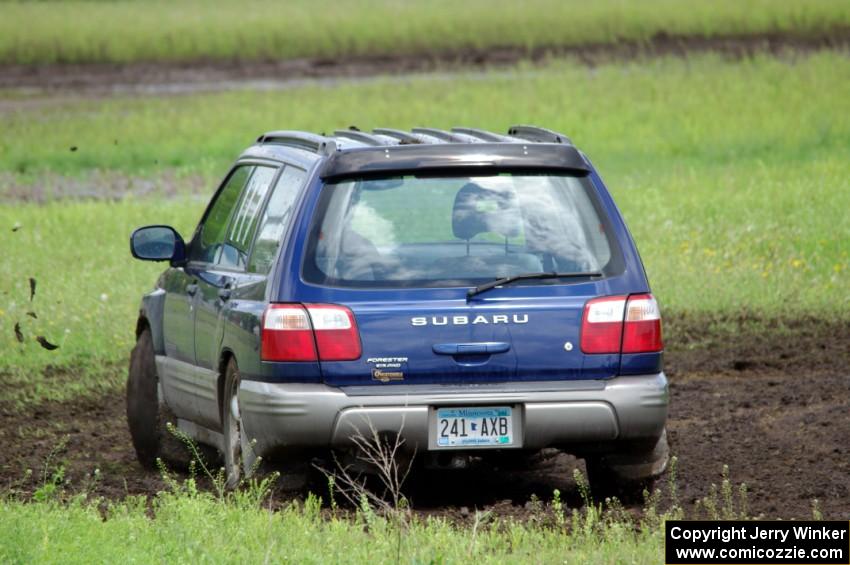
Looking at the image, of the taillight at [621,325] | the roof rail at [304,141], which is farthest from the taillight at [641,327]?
the roof rail at [304,141]

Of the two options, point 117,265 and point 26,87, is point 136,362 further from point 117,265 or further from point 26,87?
point 26,87

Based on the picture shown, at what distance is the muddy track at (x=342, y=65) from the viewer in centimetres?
4153

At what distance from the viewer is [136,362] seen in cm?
1059

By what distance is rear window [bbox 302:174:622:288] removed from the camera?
818 cm

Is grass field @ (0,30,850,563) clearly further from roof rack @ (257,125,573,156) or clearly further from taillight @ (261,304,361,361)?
roof rack @ (257,125,573,156)

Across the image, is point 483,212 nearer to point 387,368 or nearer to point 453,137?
point 453,137

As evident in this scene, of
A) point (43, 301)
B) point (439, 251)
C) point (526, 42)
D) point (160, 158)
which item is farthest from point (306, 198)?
point (526, 42)

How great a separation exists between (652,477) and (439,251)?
148cm

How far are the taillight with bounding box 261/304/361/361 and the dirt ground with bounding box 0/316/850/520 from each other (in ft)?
3.33

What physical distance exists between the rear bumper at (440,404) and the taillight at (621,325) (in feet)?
0.48

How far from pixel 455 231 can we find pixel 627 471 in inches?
54.2

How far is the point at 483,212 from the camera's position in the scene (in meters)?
8.45

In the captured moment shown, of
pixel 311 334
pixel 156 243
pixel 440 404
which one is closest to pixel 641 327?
pixel 440 404

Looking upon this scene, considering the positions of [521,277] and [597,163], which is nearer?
[521,277]
